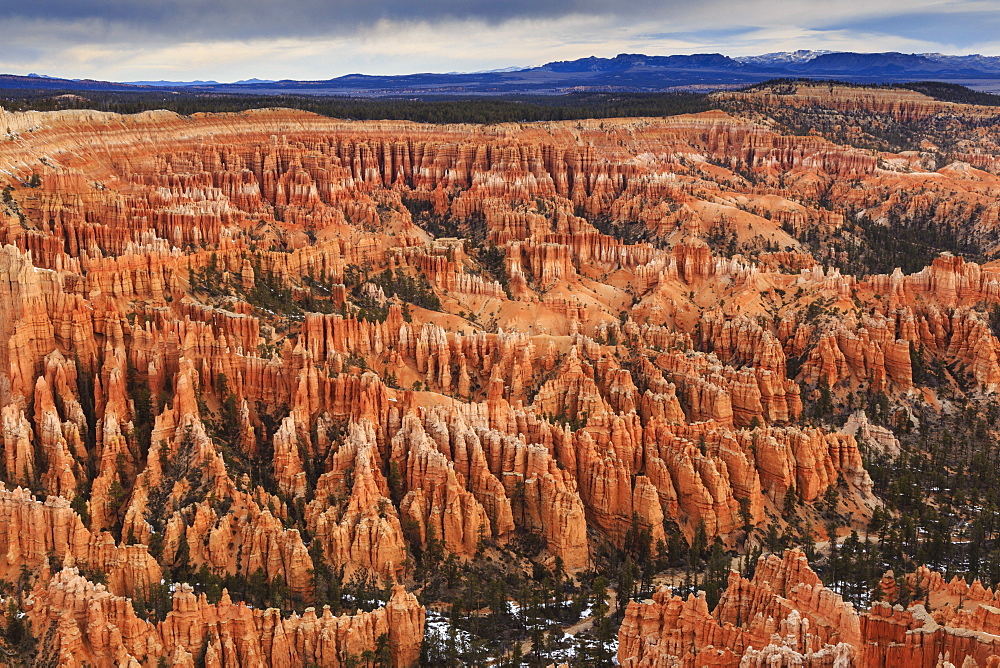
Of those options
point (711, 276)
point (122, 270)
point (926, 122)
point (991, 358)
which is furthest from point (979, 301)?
point (926, 122)

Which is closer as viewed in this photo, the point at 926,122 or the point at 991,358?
the point at 991,358

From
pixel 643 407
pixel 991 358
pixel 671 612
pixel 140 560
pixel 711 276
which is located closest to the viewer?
pixel 671 612

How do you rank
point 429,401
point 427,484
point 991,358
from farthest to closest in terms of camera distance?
point 991,358, point 429,401, point 427,484

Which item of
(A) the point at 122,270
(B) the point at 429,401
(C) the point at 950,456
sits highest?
(A) the point at 122,270

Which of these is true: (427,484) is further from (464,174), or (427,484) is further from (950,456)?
(464,174)

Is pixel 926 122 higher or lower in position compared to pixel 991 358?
higher

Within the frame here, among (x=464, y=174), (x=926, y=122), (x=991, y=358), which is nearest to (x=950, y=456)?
(x=991, y=358)
